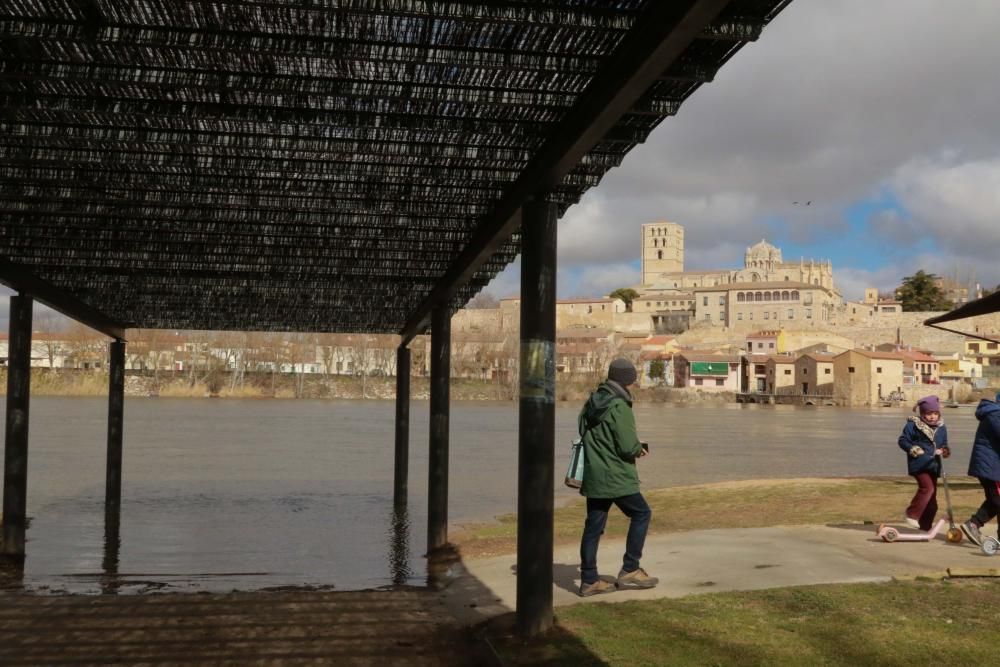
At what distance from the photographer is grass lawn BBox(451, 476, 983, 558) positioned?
13.3 m

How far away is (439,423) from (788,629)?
7.62 meters

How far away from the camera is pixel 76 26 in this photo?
6105 millimetres

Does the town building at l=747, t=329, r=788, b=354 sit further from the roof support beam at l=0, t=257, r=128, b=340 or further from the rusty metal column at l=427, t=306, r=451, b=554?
the rusty metal column at l=427, t=306, r=451, b=554

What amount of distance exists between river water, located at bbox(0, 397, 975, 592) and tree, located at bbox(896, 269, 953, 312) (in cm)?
10421

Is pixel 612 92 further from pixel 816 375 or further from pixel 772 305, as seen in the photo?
pixel 772 305

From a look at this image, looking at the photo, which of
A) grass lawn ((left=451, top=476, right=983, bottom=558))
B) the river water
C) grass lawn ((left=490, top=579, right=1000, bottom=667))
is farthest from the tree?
grass lawn ((left=490, top=579, right=1000, bottom=667))

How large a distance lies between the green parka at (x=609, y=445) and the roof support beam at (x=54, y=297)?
770cm

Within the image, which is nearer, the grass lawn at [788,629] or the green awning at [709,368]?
the grass lawn at [788,629]

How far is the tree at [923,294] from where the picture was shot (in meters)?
163

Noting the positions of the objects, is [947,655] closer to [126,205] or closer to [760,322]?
[126,205]

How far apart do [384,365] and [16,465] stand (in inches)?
3811

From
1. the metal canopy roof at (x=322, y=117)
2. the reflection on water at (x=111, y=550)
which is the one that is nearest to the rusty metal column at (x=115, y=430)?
the reflection on water at (x=111, y=550)

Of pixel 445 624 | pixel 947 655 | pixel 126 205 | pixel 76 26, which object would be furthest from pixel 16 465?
pixel 947 655

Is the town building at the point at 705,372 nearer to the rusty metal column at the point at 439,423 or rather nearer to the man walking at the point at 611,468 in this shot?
the rusty metal column at the point at 439,423
